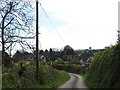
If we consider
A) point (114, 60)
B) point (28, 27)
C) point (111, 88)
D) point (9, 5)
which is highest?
point (9, 5)

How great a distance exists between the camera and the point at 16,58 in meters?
38.1

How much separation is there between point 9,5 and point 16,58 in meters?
10.8

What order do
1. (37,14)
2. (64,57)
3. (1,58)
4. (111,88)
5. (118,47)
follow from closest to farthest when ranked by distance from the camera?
(111,88), (118,47), (1,58), (37,14), (64,57)

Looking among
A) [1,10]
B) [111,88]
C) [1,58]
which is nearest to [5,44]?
[1,58]

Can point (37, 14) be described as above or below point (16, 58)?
above

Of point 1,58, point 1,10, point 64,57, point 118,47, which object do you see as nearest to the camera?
point 118,47

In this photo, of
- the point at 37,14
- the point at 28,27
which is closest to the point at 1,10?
the point at 28,27

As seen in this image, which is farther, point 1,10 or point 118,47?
point 1,10

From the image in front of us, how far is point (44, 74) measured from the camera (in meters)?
37.0

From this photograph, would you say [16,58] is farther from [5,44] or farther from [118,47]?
[118,47]

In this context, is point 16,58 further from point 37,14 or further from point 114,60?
point 114,60

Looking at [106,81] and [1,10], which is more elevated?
[1,10]

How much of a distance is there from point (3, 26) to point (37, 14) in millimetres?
4281

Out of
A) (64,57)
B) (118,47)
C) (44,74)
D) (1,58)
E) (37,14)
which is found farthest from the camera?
(64,57)
